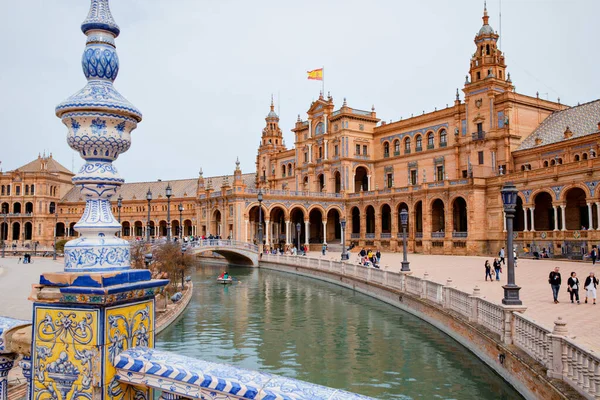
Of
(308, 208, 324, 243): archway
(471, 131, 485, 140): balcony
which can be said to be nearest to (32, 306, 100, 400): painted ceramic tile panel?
(471, 131, 485, 140): balcony

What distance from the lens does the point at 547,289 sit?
1948cm

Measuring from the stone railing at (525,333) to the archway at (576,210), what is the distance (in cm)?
2456

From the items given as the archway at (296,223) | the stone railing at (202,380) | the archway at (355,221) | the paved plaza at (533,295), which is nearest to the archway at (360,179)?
the archway at (355,221)

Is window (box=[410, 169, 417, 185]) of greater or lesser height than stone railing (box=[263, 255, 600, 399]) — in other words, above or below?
above

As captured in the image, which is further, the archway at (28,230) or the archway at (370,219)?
the archway at (28,230)

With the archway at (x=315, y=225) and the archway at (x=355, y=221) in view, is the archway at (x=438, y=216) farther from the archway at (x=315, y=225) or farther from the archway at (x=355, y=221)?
the archway at (x=315, y=225)

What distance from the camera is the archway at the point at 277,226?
5972 centimetres

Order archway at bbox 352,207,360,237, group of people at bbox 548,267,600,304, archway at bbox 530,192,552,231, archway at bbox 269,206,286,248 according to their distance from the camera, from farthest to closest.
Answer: archway at bbox 352,207,360,237 < archway at bbox 269,206,286,248 < archway at bbox 530,192,552,231 < group of people at bbox 548,267,600,304

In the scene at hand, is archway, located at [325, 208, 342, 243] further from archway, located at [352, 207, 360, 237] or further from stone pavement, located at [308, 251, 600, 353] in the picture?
Answer: stone pavement, located at [308, 251, 600, 353]

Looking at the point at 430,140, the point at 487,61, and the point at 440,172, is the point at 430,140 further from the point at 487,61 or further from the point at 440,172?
the point at 487,61

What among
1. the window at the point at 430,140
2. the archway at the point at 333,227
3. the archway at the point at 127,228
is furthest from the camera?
the archway at the point at 127,228

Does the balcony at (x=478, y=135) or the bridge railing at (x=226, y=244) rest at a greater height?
the balcony at (x=478, y=135)

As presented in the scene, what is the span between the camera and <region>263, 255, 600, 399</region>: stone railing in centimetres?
698


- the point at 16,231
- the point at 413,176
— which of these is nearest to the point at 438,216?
the point at 413,176
